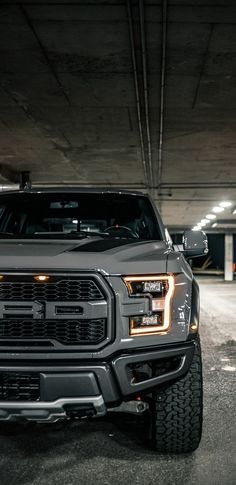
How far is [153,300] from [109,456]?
1.31 m

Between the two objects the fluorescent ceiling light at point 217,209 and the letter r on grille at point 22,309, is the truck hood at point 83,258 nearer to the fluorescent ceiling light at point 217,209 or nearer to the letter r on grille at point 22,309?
the letter r on grille at point 22,309

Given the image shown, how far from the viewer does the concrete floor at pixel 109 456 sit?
3.33 metres

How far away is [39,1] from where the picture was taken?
5.60 m

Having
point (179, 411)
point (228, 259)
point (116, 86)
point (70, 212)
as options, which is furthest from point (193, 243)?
point (228, 259)

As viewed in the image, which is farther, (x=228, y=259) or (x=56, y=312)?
(x=228, y=259)

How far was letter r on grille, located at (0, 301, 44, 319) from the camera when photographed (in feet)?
10.4

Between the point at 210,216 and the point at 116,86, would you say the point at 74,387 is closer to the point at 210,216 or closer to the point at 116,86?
the point at 116,86

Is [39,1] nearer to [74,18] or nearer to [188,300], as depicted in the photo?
[74,18]

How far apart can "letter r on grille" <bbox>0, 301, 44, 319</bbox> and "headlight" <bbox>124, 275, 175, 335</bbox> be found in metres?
0.57

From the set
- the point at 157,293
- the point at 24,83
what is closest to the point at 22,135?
the point at 24,83

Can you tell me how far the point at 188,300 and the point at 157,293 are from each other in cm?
27

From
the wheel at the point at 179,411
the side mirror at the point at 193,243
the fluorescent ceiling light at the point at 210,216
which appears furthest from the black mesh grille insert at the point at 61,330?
the fluorescent ceiling light at the point at 210,216

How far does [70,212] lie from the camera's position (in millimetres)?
4918

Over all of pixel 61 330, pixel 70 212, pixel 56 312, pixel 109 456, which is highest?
pixel 70 212
